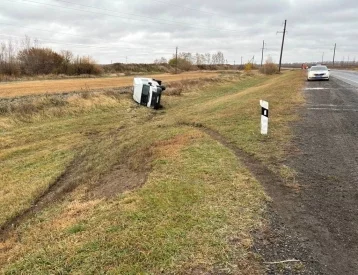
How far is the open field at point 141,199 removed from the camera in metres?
3.82

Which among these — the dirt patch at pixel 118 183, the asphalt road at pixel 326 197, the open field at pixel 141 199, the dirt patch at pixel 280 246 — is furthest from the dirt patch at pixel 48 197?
the asphalt road at pixel 326 197

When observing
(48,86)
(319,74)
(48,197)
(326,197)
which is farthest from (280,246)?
(48,86)

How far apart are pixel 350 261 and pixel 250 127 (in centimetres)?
705

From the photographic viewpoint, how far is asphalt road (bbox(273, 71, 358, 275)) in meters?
3.77

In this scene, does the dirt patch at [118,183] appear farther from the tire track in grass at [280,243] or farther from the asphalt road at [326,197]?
the asphalt road at [326,197]

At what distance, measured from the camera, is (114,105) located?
2095 cm

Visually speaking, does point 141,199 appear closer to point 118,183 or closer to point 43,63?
point 118,183

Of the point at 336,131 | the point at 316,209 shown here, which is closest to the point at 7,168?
the point at 316,209

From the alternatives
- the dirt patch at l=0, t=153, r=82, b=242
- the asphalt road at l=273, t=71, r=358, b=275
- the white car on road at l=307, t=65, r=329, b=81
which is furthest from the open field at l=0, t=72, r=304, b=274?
the white car on road at l=307, t=65, r=329, b=81

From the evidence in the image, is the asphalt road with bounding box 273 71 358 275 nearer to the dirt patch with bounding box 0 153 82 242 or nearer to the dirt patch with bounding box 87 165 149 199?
the dirt patch with bounding box 87 165 149 199

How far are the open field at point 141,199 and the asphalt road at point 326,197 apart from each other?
360 mm

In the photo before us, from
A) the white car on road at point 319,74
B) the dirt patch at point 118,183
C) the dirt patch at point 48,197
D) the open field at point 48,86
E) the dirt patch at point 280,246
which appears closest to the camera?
the dirt patch at point 280,246

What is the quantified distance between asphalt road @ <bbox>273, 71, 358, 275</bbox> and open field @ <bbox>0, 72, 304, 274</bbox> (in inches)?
14.2

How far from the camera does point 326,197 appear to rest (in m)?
5.27
